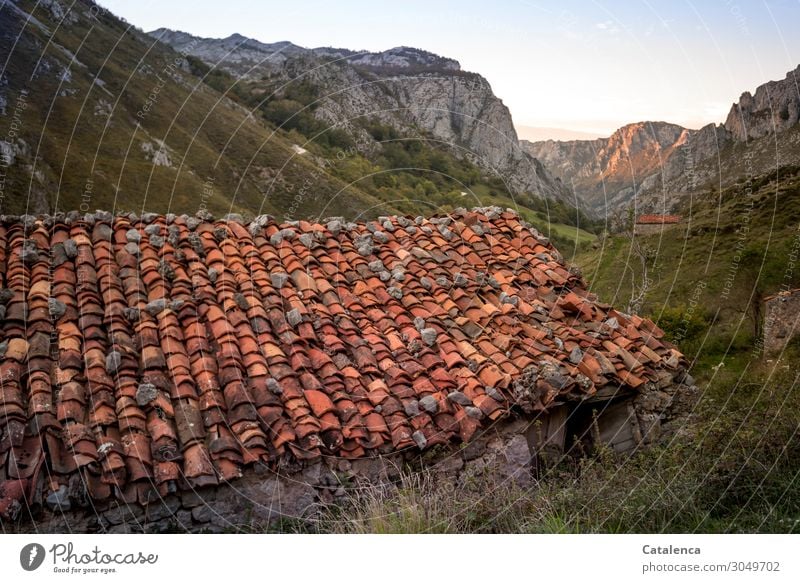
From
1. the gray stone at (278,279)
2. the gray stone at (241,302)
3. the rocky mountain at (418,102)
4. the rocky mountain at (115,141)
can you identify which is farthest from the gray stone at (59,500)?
the rocky mountain at (418,102)

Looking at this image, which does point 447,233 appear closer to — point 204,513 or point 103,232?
point 103,232

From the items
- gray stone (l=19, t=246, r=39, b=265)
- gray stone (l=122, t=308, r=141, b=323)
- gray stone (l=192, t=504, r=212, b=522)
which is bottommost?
gray stone (l=192, t=504, r=212, b=522)

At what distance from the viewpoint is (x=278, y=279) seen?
7.74 meters

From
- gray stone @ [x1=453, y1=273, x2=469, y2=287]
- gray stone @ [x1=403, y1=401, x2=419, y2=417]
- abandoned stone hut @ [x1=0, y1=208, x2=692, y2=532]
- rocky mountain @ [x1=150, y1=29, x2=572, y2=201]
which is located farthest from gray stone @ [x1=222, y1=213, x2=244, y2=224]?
rocky mountain @ [x1=150, y1=29, x2=572, y2=201]

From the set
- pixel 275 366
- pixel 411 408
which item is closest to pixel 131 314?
pixel 275 366

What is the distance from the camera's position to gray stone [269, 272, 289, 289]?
7.72m

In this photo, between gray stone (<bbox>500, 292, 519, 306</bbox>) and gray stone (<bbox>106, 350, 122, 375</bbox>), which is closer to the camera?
gray stone (<bbox>106, 350, 122, 375</bbox>)

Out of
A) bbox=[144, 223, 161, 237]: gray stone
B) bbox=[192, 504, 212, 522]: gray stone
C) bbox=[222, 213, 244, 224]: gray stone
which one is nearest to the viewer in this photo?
bbox=[192, 504, 212, 522]: gray stone

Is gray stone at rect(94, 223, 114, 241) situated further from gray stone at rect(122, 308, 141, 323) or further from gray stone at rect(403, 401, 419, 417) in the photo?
gray stone at rect(403, 401, 419, 417)

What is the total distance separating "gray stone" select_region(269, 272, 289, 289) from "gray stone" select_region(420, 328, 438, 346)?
183 cm

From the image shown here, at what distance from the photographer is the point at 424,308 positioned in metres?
8.02

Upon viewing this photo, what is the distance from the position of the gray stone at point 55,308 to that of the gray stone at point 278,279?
2.33 metres
